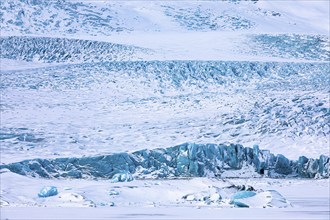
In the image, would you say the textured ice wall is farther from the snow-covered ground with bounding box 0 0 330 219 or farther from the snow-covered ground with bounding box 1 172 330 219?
the snow-covered ground with bounding box 1 172 330 219

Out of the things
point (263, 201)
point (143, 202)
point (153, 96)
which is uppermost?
point (263, 201)

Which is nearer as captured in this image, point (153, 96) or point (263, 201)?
point (263, 201)

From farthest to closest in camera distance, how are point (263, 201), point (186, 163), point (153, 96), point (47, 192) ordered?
point (153, 96)
point (186, 163)
point (47, 192)
point (263, 201)

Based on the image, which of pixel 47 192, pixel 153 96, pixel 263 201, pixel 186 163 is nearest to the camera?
pixel 263 201

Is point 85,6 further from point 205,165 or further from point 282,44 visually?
point 205,165

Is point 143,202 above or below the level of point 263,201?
below

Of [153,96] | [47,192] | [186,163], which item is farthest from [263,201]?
[153,96]

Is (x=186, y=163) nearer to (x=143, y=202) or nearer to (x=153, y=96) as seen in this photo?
(x=143, y=202)
